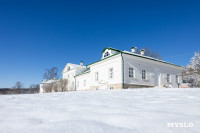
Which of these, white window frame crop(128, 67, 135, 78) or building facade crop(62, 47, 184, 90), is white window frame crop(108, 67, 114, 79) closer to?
building facade crop(62, 47, 184, 90)

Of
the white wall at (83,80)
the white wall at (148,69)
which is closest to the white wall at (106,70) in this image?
the white wall at (148,69)

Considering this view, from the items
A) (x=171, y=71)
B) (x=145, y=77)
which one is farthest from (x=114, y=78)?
(x=171, y=71)

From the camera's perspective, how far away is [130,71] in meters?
12.4

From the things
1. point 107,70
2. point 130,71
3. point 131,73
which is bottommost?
point 131,73

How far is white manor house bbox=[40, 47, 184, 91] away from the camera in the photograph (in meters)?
12.0

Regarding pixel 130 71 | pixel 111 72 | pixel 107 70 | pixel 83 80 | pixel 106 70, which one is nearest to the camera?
pixel 130 71

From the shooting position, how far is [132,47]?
15.8 metres

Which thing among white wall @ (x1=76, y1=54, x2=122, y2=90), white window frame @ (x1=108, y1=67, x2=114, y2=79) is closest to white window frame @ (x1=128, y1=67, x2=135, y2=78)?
white wall @ (x1=76, y1=54, x2=122, y2=90)

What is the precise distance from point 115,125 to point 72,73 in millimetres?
24095

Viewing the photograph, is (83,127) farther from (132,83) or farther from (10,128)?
(132,83)

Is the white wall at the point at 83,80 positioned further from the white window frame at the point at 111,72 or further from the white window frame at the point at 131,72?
the white window frame at the point at 131,72

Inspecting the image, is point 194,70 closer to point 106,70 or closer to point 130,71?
point 130,71

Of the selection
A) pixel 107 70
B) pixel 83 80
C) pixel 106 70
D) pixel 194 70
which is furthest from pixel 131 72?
pixel 83 80

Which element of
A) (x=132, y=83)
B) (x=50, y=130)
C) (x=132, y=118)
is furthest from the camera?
(x=132, y=83)
